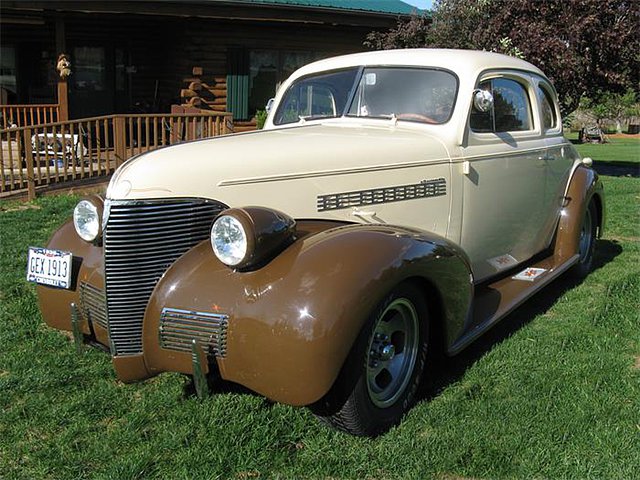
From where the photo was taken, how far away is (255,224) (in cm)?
254

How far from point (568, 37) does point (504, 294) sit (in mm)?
8426

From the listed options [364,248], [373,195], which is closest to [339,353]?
[364,248]

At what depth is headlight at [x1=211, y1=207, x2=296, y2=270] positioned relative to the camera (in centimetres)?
253

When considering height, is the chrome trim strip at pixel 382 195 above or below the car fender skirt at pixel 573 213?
above

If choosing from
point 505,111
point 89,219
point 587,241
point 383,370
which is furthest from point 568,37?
point 89,219

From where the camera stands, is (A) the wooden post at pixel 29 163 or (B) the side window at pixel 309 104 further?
(A) the wooden post at pixel 29 163

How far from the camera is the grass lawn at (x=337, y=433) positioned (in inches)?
102

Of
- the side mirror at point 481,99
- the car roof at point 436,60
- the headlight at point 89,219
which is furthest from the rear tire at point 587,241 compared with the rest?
the headlight at point 89,219

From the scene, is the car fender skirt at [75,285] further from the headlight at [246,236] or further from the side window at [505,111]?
the side window at [505,111]

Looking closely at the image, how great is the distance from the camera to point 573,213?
16.2 ft

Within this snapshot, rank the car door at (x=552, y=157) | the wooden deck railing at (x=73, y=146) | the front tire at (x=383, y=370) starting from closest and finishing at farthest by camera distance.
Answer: the front tire at (x=383, y=370) < the car door at (x=552, y=157) < the wooden deck railing at (x=73, y=146)

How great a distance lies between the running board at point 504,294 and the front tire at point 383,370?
0.26 metres

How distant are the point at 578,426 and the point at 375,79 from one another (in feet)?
7.98

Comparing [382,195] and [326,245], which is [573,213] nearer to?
[382,195]
